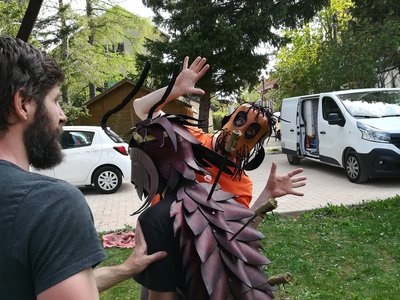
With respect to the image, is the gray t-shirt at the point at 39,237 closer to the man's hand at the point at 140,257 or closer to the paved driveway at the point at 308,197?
the man's hand at the point at 140,257

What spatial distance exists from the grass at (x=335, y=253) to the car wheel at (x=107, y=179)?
457cm

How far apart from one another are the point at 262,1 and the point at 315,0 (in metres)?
2.30

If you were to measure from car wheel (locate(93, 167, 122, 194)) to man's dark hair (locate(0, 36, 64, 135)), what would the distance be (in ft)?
28.7

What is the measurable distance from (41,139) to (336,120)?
9.02 m

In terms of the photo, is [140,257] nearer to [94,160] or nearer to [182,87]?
[182,87]

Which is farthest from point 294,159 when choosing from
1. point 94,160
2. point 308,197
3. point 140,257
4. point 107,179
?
point 140,257

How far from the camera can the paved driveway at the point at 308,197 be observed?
23.6 feet

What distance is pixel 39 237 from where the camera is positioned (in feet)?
3.22

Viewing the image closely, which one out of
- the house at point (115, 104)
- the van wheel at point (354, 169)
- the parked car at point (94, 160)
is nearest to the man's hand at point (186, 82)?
the van wheel at point (354, 169)

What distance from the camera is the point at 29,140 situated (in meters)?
1.13

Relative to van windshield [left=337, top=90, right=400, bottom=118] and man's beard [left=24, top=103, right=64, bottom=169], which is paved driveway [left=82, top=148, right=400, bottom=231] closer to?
van windshield [left=337, top=90, right=400, bottom=118]

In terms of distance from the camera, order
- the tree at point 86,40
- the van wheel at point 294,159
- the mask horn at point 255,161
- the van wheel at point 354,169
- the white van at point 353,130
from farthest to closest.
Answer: the tree at point 86,40
the van wheel at point 294,159
the van wheel at point 354,169
the white van at point 353,130
the mask horn at point 255,161

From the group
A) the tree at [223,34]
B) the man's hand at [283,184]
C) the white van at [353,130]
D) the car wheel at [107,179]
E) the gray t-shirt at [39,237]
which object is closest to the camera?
the gray t-shirt at [39,237]

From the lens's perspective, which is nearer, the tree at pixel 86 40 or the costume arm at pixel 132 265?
the costume arm at pixel 132 265
